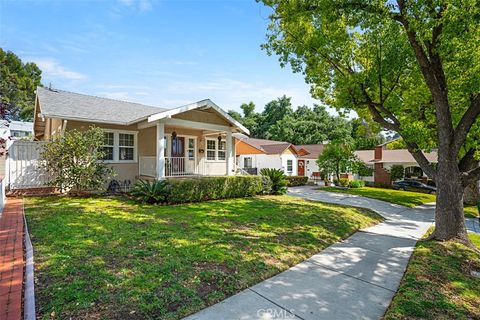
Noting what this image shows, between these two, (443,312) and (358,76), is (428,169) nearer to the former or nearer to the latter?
(358,76)

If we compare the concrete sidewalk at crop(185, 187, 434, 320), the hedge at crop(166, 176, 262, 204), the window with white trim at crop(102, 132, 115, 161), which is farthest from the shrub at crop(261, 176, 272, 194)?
the window with white trim at crop(102, 132, 115, 161)

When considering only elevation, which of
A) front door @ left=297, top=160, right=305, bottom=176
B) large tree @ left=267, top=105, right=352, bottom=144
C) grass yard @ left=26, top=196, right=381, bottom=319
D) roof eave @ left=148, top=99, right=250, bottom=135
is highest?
large tree @ left=267, top=105, right=352, bottom=144

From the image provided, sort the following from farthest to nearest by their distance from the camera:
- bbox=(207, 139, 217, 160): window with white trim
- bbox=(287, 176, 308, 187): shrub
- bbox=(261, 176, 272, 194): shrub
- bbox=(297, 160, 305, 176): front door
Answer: bbox=(297, 160, 305, 176): front door
bbox=(287, 176, 308, 187): shrub
bbox=(207, 139, 217, 160): window with white trim
bbox=(261, 176, 272, 194): shrub

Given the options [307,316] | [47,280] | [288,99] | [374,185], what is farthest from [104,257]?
[288,99]

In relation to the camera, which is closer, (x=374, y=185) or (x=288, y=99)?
(x=374, y=185)

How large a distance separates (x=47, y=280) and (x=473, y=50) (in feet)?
38.2

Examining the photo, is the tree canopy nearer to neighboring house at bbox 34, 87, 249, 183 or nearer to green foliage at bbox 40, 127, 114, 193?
neighboring house at bbox 34, 87, 249, 183

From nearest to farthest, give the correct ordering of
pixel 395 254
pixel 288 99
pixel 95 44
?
pixel 395 254
pixel 95 44
pixel 288 99

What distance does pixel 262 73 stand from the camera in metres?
13.0

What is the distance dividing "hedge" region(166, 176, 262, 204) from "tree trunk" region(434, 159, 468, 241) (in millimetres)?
8511

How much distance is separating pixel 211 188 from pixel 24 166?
25.9ft

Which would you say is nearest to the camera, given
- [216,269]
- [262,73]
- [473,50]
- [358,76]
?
[216,269]

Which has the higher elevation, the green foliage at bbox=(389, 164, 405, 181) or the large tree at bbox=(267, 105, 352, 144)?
the large tree at bbox=(267, 105, 352, 144)

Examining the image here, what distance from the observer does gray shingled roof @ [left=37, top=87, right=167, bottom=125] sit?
1090cm
